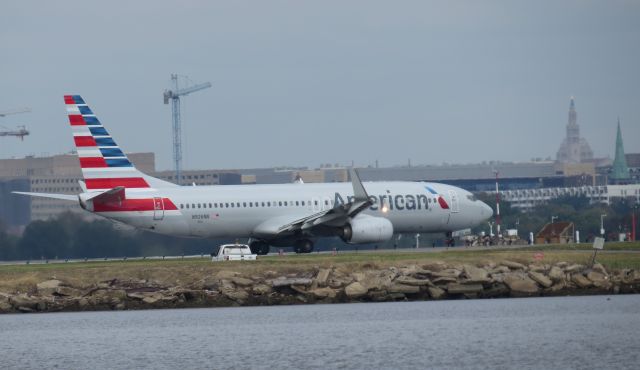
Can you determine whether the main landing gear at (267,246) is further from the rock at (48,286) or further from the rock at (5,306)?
the rock at (5,306)

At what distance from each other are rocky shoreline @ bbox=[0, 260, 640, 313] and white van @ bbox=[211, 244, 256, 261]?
11.5 meters

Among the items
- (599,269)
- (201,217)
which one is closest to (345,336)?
(599,269)

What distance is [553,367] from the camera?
5466 cm

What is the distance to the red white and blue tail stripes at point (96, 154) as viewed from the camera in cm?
9362

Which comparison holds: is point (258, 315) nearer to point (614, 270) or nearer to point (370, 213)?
point (614, 270)

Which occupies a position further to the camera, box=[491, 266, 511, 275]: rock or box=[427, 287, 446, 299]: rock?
box=[491, 266, 511, 275]: rock

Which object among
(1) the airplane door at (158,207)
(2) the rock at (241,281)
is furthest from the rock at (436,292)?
(1) the airplane door at (158,207)

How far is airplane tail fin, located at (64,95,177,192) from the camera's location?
307 ft

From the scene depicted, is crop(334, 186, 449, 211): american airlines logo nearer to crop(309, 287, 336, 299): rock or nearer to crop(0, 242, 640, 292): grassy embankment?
crop(0, 242, 640, 292): grassy embankment

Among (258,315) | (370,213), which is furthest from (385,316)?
(370,213)

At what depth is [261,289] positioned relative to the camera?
7638 cm

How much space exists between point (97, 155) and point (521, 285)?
94.1ft

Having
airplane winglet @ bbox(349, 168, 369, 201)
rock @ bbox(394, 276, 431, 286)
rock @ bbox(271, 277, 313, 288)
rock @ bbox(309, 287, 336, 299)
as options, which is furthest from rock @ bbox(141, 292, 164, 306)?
airplane winglet @ bbox(349, 168, 369, 201)

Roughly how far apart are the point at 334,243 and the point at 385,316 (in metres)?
55.6
